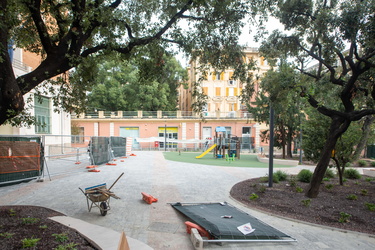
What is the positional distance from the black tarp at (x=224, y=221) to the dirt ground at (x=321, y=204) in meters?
1.10

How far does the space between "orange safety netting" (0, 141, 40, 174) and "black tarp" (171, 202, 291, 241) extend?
6252 mm

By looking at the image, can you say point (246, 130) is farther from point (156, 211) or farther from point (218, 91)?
point (156, 211)

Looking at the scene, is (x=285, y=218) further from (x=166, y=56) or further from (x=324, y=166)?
(x=166, y=56)

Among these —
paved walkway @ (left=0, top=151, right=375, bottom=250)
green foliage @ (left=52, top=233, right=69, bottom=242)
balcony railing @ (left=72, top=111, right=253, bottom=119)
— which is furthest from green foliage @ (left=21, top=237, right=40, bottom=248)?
balcony railing @ (left=72, top=111, right=253, bottom=119)

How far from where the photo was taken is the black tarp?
15.6 feet

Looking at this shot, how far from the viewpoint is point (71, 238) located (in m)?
4.27

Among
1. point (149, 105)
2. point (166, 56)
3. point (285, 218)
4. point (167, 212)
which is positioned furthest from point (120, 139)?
point (149, 105)

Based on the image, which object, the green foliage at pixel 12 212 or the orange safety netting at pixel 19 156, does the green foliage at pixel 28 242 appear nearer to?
the green foliage at pixel 12 212

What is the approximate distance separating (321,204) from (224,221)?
364 centimetres

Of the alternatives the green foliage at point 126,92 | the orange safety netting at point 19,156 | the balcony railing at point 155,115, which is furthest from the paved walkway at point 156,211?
the green foliage at point 126,92

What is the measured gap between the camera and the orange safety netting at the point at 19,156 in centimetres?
875

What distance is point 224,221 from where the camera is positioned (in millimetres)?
5422

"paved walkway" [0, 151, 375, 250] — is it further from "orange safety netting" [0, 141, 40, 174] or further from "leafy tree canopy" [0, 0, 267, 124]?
"leafy tree canopy" [0, 0, 267, 124]

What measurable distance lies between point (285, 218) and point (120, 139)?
17.6 metres
